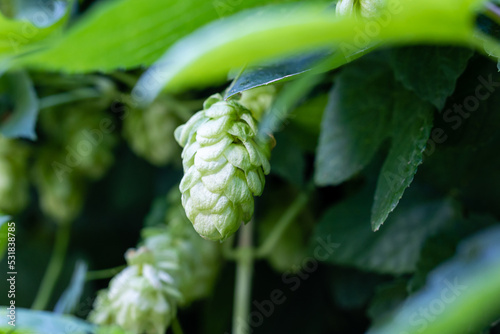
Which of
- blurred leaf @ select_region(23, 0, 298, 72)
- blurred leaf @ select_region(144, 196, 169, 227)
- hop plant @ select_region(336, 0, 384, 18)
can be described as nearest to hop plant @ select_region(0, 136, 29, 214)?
blurred leaf @ select_region(144, 196, 169, 227)

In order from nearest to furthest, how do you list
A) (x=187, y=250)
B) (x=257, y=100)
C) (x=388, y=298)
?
(x=257, y=100)
(x=388, y=298)
(x=187, y=250)

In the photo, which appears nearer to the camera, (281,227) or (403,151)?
(403,151)

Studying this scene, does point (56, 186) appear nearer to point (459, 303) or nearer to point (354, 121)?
point (354, 121)

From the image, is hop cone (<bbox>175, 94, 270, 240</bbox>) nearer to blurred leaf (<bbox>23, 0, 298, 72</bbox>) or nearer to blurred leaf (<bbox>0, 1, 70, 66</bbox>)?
blurred leaf (<bbox>23, 0, 298, 72</bbox>)

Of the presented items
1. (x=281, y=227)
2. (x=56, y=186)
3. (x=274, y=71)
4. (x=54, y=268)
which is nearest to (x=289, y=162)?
(x=281, y=227)

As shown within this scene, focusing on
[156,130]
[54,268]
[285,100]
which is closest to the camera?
[285,100]
